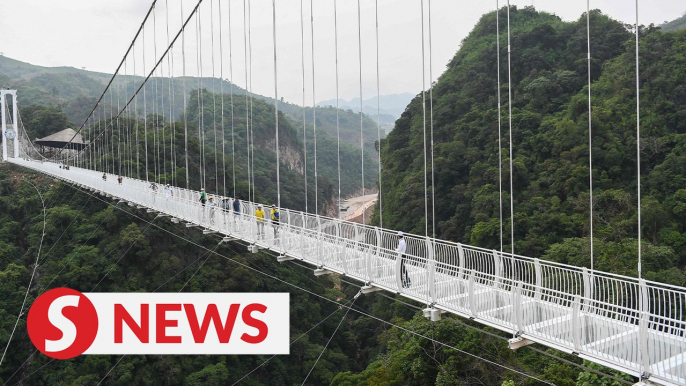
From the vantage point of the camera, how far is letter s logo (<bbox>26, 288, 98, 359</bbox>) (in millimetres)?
16625

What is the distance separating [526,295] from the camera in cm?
696

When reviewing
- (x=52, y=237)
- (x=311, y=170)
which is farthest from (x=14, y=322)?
(x=311, y=170)

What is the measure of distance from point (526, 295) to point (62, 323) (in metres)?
14.7

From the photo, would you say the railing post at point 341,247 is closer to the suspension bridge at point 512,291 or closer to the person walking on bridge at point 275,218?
the suspension bridge at point 512,291

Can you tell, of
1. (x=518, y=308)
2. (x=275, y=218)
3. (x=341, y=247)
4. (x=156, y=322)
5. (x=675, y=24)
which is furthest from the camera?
(x=675, y=24)

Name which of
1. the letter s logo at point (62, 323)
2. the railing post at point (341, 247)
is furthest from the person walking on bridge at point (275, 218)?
the letter s logo at point (62, 323)

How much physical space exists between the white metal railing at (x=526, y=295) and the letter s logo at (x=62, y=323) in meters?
8.45

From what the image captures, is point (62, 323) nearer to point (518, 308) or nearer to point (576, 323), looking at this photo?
A: point (518, 308)

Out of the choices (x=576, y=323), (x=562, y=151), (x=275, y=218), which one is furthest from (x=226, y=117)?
(x=576, y=323)

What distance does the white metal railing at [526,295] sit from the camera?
15.1ft

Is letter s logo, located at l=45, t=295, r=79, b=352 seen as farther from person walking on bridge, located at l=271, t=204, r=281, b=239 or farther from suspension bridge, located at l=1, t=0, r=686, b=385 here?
person walking on bridge, located at l=271, t=204, r=281, b=239

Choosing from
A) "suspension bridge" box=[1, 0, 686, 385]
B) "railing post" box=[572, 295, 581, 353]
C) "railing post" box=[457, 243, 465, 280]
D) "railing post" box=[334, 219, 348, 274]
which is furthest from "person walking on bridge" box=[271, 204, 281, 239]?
"railing post" box=[572, 295, 581, 353]

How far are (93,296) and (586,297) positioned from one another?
1779 cm

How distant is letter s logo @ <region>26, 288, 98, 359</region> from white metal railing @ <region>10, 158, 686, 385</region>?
845 centimetres
